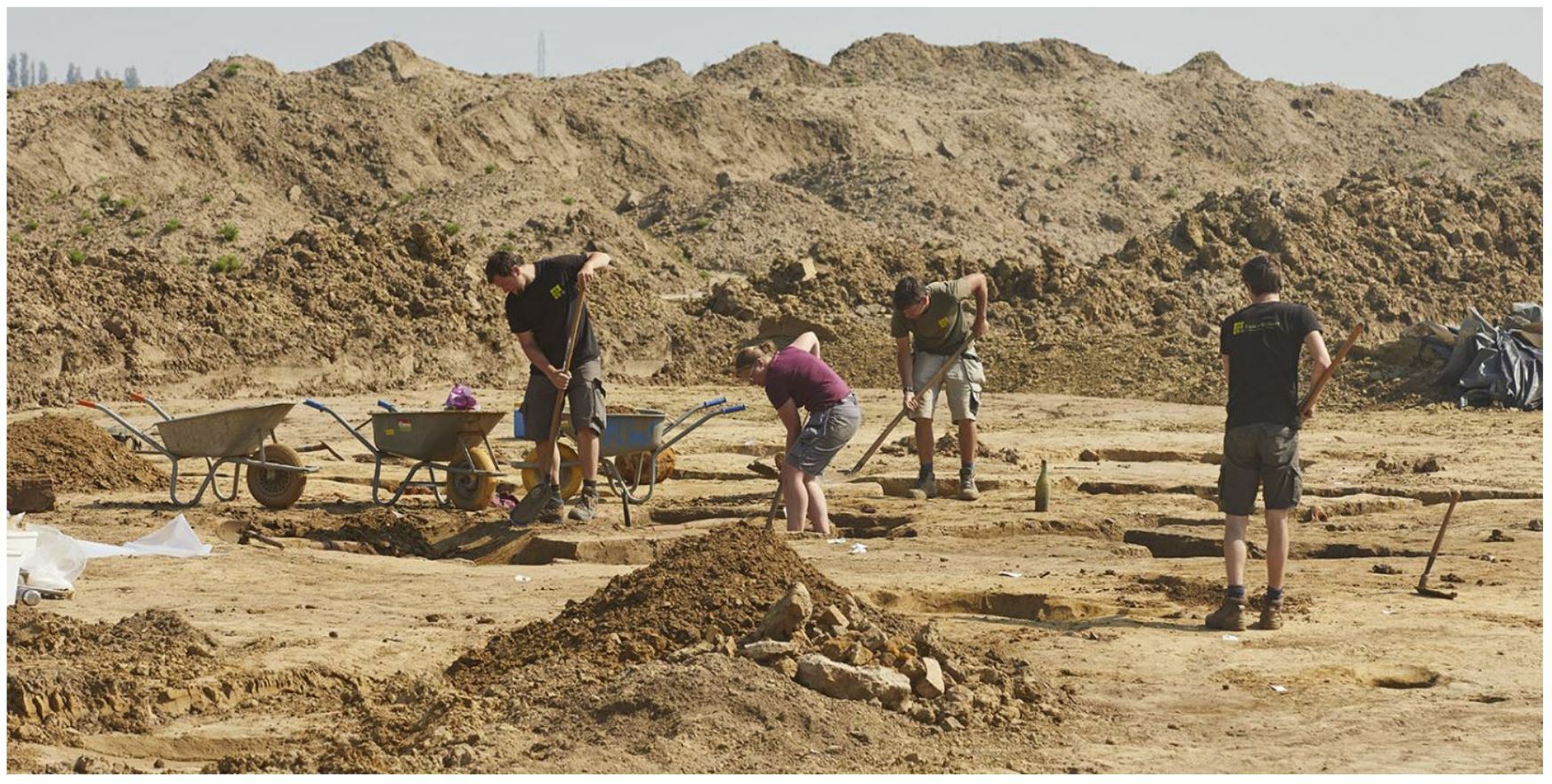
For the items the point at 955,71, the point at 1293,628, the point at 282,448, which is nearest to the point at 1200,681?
the point at 1293,628

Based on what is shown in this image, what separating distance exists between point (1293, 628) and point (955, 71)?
5820 centimetres

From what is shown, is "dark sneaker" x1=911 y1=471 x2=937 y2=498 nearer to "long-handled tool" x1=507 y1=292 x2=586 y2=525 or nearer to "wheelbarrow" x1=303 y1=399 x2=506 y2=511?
"long-handled tool" x1=507 y1=292 x2=586 y2=525

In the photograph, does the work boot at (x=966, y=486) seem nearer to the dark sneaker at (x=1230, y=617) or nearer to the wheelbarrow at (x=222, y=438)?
the wheelbarrow at (x=222, y=438)

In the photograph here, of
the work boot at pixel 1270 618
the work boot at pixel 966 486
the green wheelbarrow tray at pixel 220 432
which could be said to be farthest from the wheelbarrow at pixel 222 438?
the work boot at pixel 1270 618

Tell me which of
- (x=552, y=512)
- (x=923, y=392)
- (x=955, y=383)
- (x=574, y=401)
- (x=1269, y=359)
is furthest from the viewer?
(x=955, y=383)

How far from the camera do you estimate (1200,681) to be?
5867mm

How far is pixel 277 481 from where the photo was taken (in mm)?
10523

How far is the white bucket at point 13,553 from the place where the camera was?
22.1 feet

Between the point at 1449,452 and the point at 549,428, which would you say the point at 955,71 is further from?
the point at 549,428

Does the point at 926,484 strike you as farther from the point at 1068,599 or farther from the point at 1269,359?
the point at 1269,359

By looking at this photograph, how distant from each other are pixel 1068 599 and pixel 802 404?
1936 millimetres

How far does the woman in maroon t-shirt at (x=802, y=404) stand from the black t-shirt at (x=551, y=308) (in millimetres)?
1121

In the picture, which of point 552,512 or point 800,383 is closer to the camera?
point 800,383

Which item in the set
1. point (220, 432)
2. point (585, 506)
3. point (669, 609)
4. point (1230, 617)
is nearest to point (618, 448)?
point (585, 506)
